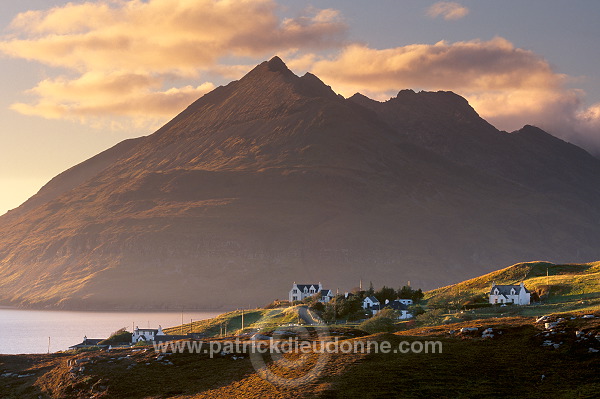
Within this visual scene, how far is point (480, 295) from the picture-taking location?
433 ft

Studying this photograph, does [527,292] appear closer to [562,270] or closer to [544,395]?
[562,270]

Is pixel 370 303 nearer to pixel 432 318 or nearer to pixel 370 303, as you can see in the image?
pixel 370 303

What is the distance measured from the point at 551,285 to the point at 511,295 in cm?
967

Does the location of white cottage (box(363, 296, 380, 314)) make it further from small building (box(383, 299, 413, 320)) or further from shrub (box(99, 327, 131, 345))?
shrub (box(99, 327, 131, 345))

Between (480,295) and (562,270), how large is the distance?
2789cm

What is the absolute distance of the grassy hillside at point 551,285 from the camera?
4051 inches

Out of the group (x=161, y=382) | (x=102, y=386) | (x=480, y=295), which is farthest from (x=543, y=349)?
(x=480, y=295)

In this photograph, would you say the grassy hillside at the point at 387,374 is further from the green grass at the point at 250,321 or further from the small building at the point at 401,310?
the green grass at the point at 250,321

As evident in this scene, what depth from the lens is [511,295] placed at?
12056 centimetres

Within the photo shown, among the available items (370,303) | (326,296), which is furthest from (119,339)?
(326,296)

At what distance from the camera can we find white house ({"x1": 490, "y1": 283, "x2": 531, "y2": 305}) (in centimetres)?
Answer: 11838

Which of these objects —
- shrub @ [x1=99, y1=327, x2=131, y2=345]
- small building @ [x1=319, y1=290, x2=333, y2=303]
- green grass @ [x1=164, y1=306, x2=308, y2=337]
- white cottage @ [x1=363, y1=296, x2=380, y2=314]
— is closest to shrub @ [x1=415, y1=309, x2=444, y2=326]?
green grass @ [x1=164, y1=306, x2=308, y2=337]

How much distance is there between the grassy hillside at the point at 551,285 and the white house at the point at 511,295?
270cm

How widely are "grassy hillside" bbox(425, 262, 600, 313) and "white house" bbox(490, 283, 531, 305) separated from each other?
2700 mm
